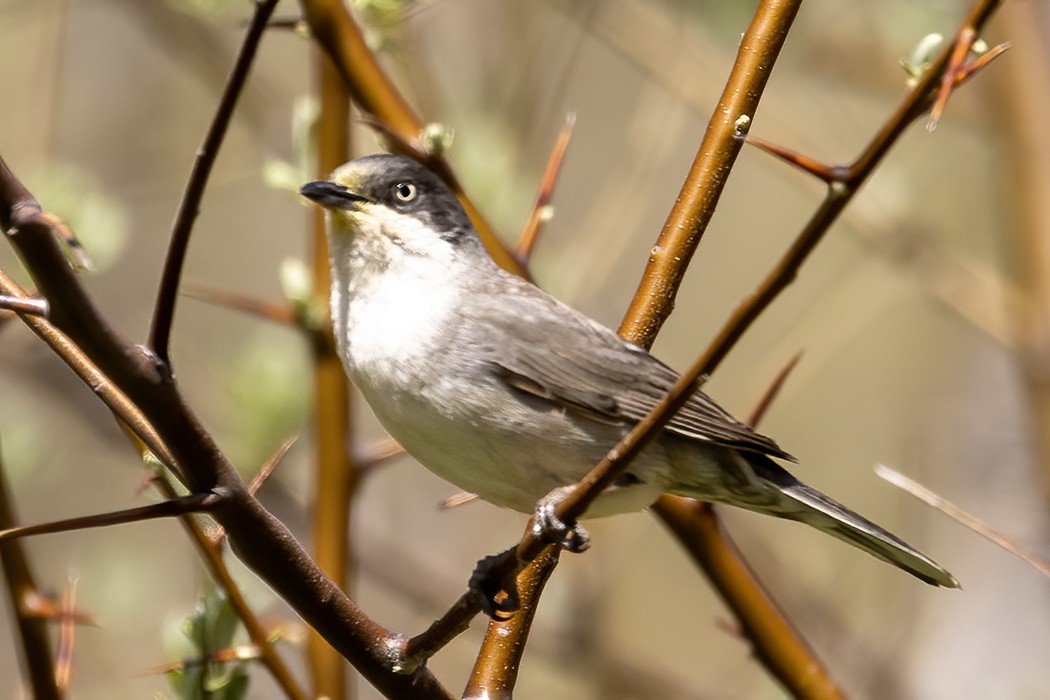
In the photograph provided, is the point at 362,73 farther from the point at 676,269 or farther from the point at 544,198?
the point at 676,269

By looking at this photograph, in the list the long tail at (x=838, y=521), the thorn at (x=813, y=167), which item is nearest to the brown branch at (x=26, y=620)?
the thorn at (x=813, y=167)

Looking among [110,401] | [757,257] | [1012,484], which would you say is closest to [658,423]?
[110,401]

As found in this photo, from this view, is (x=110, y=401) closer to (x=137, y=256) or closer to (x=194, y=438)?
(x=194, y=438)

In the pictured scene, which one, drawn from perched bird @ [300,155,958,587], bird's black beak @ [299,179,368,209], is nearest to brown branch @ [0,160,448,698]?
perched bird @ [300,155,958,587]

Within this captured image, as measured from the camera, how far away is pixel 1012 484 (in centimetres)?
577

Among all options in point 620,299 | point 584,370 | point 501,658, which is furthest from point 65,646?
point 620,299

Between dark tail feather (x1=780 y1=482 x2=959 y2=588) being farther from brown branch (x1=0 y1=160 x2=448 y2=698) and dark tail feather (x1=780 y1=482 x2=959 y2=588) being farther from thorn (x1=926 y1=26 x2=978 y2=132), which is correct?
thorn (x1=926 y1=26 x2=978 y2=132)

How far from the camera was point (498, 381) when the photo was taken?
3.12 meters

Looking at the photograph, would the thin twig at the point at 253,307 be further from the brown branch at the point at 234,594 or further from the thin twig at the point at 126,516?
the thin twig at the point at 126,516

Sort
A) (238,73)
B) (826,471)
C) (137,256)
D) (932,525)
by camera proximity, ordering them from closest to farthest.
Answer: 1. (238,73)
2. (932,525)
3. (137,256)
4. (826,471)

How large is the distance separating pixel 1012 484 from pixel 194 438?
4.88 m

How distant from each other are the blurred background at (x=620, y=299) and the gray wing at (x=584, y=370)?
0.73 m

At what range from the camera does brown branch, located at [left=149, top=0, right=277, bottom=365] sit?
1.75 meters

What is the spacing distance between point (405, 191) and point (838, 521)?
1.51m
